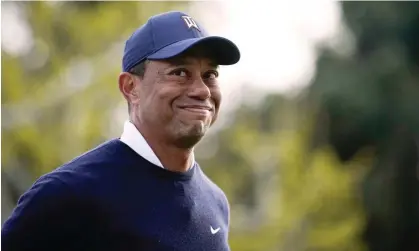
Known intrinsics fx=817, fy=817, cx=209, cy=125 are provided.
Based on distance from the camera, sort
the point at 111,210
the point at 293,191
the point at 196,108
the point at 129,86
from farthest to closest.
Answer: the point at 293,191 → the point at 129,86 → the point at 196,108 → the point at 111,210

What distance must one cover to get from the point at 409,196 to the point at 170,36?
1023 centimetres

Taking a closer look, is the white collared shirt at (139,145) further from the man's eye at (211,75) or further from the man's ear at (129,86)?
the man's eye at (211,75)

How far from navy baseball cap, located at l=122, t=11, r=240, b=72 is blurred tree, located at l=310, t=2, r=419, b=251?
9994 millimetres

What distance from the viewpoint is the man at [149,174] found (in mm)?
1971

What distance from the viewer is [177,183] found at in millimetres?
2205

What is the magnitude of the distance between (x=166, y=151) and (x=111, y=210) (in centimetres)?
27

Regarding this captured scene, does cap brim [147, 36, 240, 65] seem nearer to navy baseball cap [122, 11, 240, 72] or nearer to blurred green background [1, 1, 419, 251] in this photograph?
navy baseball cap [122, 11, 240, 72]

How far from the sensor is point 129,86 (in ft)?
7.44

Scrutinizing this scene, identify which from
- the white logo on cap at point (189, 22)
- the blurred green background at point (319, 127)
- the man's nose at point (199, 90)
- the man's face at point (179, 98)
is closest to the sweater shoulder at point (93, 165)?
the man's face at point (179, 98)

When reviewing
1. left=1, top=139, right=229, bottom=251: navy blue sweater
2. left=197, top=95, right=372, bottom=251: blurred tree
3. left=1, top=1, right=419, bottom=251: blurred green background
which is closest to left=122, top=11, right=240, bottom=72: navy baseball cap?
left=1, top=139, right=229, bottom=251: navy blue sweater

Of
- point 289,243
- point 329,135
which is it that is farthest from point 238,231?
point 329,135

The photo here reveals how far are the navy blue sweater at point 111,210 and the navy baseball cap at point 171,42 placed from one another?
0.84 ft

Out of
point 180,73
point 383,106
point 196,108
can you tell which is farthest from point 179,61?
point 383,106

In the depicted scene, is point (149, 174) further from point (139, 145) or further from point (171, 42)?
point (171, 42)
